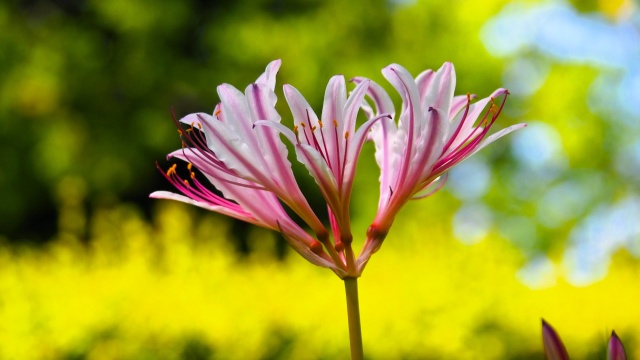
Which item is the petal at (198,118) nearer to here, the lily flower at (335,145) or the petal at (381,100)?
the lily flower at (335,145)

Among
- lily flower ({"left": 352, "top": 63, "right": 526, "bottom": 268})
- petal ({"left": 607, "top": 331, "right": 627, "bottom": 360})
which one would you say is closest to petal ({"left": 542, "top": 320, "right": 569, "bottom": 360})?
petal ({"left": 607, "top": 331, "right": 627, "bottom": 360})

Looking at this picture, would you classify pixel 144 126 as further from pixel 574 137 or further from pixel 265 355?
pixel 265 355

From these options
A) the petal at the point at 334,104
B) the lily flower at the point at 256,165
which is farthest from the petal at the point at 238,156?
the petal at the point at 334,104

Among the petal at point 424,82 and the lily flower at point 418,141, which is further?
the petal at point 424,82

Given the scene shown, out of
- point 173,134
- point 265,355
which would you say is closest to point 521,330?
point 265,355

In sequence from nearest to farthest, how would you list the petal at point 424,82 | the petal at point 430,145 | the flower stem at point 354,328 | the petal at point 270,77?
the flower stem at point 354,328 → the petal at point 430,145 → the petal at point 270,77 → the petal at point 424,82

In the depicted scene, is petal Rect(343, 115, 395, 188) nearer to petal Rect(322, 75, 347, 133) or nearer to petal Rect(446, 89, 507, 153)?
petal Rect(322, 75, 347, 133)

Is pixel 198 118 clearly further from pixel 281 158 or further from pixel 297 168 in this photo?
pixel 297 168
